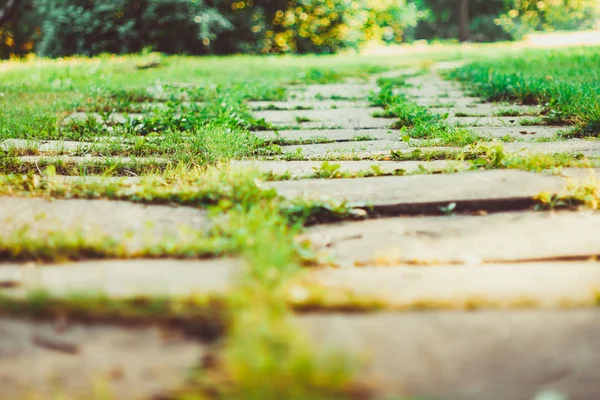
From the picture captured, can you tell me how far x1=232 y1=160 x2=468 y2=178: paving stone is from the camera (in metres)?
2.54

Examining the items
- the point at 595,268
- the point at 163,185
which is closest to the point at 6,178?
the point at 163,185

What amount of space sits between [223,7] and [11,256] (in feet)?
39.2

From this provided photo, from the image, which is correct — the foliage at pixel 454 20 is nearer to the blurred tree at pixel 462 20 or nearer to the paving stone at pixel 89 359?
the blurred tree at pixel 462 20

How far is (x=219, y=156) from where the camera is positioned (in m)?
2.76

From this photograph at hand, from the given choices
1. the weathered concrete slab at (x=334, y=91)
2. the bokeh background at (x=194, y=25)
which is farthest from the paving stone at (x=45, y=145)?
the bokeh background at (x=194, y=25)

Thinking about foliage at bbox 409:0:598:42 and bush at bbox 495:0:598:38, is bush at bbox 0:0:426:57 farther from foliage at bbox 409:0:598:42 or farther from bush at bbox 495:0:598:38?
bush at bbox 495:0:598:38

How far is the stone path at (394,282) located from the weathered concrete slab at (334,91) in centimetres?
217

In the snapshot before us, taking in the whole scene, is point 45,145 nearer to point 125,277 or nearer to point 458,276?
point 125,277

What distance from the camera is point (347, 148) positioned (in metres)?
3.08

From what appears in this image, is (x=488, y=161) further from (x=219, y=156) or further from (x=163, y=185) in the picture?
(x=163, y=185)

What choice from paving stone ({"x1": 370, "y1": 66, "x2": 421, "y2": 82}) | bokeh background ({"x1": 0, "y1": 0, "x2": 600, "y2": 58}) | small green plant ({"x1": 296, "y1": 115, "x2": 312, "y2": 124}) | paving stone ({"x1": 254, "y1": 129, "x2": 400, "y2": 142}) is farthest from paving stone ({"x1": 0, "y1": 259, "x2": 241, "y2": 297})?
bokeh background ({"x1": 0, "y1": 0, "x2": 600, "y2": 58})

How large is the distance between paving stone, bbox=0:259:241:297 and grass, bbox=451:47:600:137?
2630 mm

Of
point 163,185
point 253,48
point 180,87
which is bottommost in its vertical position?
point 163,185

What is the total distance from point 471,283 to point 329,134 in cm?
206
